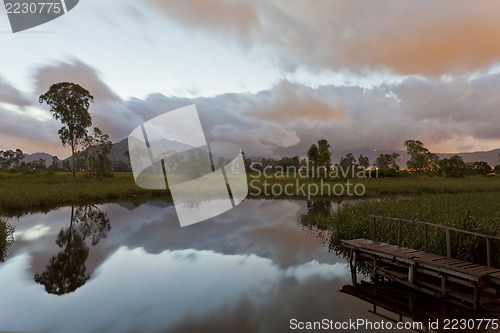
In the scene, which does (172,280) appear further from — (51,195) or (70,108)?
(70,108)

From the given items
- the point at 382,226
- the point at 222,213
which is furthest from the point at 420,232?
the point at 222,213

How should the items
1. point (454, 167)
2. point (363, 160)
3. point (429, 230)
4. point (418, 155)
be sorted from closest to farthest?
point (429, 230) → point (454, 167) → point (418, 155) → point (363, 160)

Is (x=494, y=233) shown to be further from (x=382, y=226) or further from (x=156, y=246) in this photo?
(x=156, y=246)

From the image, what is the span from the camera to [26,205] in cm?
2820

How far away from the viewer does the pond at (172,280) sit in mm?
8203

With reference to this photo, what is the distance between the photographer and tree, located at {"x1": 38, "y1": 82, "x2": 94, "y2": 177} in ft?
178

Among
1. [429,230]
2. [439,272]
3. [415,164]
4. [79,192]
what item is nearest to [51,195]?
[79,192]

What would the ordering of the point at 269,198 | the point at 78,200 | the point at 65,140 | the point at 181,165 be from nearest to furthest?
the point at 78,200 → the point at 269,198 → the point at 65,140 → the point at 181,165

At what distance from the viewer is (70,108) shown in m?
55.6

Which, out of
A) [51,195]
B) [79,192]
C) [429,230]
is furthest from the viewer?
[79,192]

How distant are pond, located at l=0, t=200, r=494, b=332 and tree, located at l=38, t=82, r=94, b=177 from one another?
1609 inches

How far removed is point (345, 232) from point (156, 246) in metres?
10.8

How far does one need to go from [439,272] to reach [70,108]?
64531 millimetres

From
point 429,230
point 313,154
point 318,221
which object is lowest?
point 318,221
